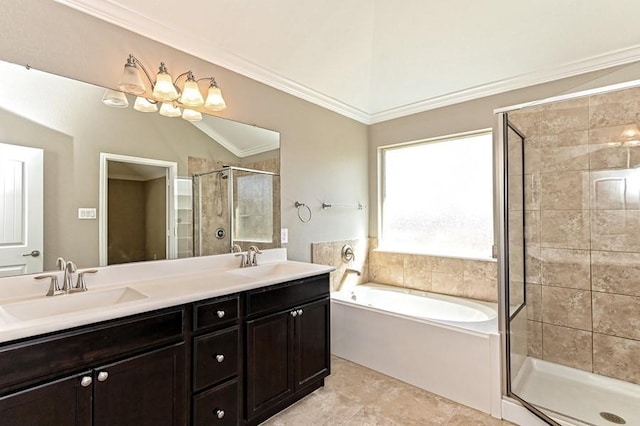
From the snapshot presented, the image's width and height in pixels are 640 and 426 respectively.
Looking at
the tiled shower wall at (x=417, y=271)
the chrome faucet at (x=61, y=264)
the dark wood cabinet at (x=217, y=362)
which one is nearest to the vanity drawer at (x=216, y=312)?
the dark wood cabinet at (x=217, y=362)

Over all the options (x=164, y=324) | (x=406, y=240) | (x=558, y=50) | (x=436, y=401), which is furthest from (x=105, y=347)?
(x=558, y=50)

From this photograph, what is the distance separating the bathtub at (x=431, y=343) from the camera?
2.07 m

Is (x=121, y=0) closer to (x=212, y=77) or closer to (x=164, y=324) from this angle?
(x=212, y=77)

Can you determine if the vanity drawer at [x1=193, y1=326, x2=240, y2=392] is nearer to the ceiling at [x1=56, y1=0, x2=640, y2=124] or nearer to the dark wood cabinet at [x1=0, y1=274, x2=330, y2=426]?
the dark wood cabinet at [x1=0, y1=274, x2=330, y2=426]

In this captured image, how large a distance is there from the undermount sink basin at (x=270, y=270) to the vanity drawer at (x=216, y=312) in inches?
17.5

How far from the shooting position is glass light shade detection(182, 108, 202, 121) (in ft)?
6.85

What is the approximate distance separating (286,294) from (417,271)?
1.83 m

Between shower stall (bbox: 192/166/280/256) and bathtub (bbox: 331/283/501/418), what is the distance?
3.18ft

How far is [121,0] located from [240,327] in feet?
6.24

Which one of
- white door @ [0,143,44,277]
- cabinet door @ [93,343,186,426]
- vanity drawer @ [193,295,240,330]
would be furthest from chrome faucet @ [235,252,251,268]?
white door @ [0,143,44,277]

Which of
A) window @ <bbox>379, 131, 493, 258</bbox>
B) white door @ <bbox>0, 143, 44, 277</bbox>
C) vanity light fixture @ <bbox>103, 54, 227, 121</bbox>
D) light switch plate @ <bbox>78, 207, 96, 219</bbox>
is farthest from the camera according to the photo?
window @ <bbox>379, 131, 493, 258</bbox>

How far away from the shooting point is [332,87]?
3.03 metres

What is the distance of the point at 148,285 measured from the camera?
174cm

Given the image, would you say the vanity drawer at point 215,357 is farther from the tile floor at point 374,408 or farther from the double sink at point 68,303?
the tile floor at point 374,408
